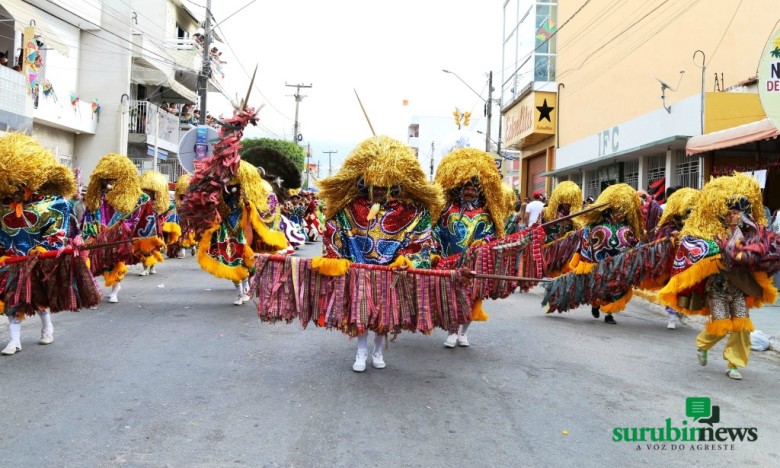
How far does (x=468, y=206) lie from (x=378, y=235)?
1.68m

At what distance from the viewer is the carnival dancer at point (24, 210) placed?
611 centimetres

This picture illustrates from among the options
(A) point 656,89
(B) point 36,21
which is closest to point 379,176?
(A) point 656,89

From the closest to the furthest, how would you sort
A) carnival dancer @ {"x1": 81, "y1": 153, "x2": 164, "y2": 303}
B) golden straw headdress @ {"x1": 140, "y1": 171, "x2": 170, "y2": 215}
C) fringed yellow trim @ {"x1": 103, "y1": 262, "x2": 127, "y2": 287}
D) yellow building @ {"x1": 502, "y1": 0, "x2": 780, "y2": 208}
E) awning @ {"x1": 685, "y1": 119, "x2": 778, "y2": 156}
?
1. fringed yellow trim @ {"x1": 103, "y1": 262, "x2": 127, "y2": 287}
2. carnival dancer @ {"x1": 81, "y1": 153, "x2": 164, "y2": 303}
3. awning @ {"x1": 685, "y1": 119, "x2": 778, "y2": 156}
4. golden straw headdress @ {"x1": 140, "y1": 171, "x2": 170, "y2": 215}
5. yellow building @ {"x1": 502, "y1": 0, "x2": 780, "y2": 208}

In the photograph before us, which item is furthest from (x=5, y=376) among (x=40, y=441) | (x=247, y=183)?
(x=247, y=183)

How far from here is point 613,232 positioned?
895cm

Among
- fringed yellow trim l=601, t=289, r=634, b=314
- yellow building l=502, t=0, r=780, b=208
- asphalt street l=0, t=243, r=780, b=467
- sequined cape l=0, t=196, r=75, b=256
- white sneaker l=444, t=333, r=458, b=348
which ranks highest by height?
yellow building l=502, t=0, r=780, b=208

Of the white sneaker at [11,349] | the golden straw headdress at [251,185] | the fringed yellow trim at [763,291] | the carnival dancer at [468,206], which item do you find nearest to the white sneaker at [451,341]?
the carnival dancer at [468,206]

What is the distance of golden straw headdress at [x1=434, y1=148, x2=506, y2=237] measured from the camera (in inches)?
279

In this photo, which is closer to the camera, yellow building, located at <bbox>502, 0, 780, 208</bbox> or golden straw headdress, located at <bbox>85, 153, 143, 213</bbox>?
golden straw headdress, located at <bbox>85, 153, 143, 213</bbox>

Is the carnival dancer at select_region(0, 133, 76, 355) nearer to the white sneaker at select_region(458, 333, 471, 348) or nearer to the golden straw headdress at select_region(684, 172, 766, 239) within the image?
the white sneaker at select_region(458, 333, 471, 348)

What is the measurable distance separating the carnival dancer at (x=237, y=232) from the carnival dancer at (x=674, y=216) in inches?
200

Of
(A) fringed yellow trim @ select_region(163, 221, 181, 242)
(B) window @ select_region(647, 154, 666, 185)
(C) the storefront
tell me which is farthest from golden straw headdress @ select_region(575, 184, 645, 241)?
(C) the storefront

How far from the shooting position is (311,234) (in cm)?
2584

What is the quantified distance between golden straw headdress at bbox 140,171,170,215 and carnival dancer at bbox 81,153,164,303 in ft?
7.40
